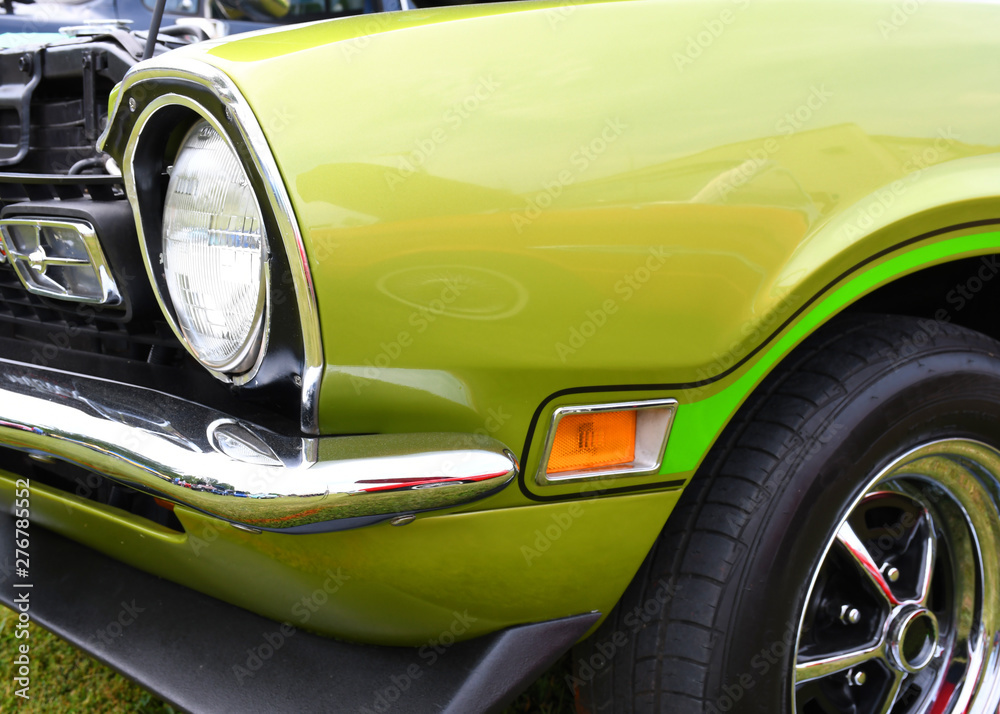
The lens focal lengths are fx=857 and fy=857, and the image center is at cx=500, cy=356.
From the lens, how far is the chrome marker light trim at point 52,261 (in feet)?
4.27

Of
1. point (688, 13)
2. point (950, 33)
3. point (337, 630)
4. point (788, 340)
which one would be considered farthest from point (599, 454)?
point (950, 33)

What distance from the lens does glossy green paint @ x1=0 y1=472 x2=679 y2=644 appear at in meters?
1.17

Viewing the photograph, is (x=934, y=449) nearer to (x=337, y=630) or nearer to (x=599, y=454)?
(x=599, y=454)

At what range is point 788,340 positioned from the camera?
1.24 metres

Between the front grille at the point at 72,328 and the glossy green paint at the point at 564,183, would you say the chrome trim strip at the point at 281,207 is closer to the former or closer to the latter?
the glossy green paint at the point at 564,183
